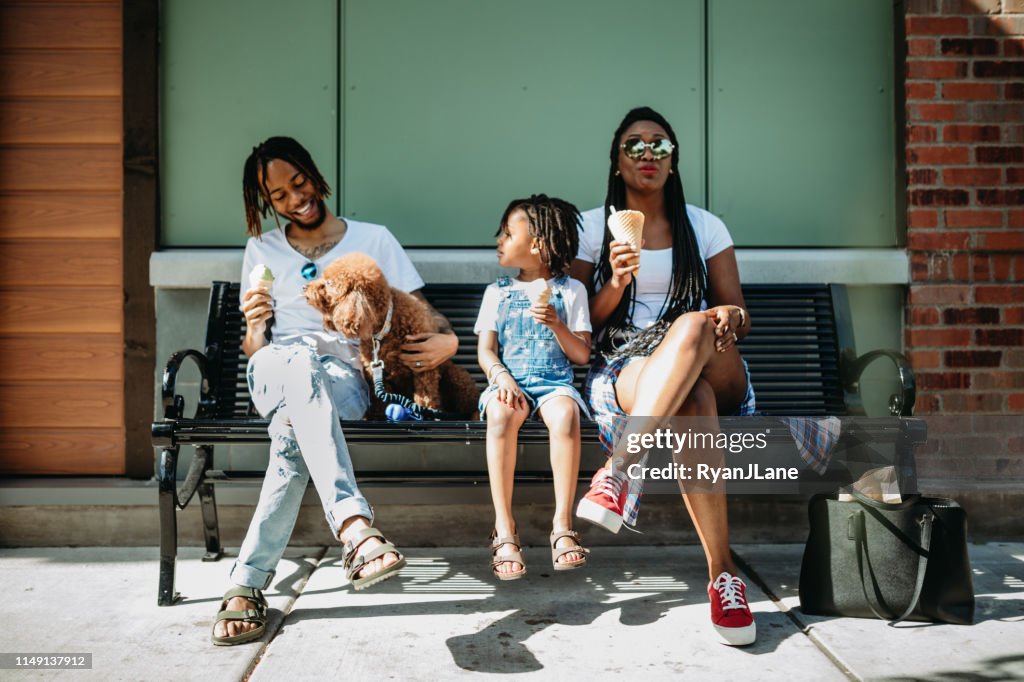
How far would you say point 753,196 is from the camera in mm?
4383

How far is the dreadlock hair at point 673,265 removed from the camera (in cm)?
344

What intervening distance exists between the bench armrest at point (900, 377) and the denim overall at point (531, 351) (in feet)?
4.16

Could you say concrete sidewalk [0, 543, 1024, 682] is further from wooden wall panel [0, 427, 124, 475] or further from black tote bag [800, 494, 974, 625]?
wooden wall panel [0, 427, 124, 475]

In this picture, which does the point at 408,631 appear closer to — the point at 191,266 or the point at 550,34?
the point at 191,266

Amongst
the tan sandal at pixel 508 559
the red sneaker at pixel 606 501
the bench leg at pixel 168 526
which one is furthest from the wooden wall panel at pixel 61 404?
the red sneaker at pixel 606 501

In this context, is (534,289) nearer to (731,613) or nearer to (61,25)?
(731,613)

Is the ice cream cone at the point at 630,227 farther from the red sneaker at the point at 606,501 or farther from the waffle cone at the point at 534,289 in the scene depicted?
the red sneaker at the point at 606,501

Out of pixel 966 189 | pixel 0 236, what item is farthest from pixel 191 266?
pixel 966 189

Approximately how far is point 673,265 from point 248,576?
1979mm

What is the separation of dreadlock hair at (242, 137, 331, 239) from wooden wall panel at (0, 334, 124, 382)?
1176mm

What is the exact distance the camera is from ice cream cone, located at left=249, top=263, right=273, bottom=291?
334 cm

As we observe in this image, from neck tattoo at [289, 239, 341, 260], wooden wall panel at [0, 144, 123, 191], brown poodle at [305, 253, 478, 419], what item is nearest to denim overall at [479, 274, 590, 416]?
brown poodle at [305, 253, 478, 419]

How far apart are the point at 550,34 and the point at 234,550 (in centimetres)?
290

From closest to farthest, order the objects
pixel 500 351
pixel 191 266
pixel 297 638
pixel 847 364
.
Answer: pixel 297 638 < pixel 500 351 < pixel 847 364 < pixel 191 266
